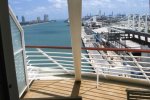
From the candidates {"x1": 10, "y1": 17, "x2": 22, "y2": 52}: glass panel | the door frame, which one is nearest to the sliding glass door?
{"x1": 10, "y1": 17, "x2": 22, "y2": 52}: glass panel

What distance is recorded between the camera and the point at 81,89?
390cm

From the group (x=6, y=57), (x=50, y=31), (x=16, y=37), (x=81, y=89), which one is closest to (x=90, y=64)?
(x=81, y=89)

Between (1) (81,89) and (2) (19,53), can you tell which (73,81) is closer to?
(1) (81,89)

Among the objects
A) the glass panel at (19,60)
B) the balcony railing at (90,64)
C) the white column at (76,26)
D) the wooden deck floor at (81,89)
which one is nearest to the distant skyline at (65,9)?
the white column at (76,26)

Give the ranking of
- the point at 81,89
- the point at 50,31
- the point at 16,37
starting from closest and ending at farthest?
1. the point at 16,37
2. the point at 81,89
3. the point at 50,31

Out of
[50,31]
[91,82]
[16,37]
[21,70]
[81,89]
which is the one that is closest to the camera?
[16,37]

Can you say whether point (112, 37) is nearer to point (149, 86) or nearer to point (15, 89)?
point (149, 86)

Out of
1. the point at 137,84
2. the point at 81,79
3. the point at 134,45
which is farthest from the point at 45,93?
the point at 134,45

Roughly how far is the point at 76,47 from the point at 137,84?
1.35m

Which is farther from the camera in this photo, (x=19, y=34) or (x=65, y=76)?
(x=65, y=76)

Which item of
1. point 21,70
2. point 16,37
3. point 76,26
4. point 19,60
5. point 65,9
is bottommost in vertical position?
point 21,70

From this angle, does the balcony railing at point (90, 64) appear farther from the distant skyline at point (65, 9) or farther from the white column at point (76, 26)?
the distant skyline at point (65, 9)

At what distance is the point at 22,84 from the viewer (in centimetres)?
371

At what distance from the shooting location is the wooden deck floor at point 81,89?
3.59 metres
